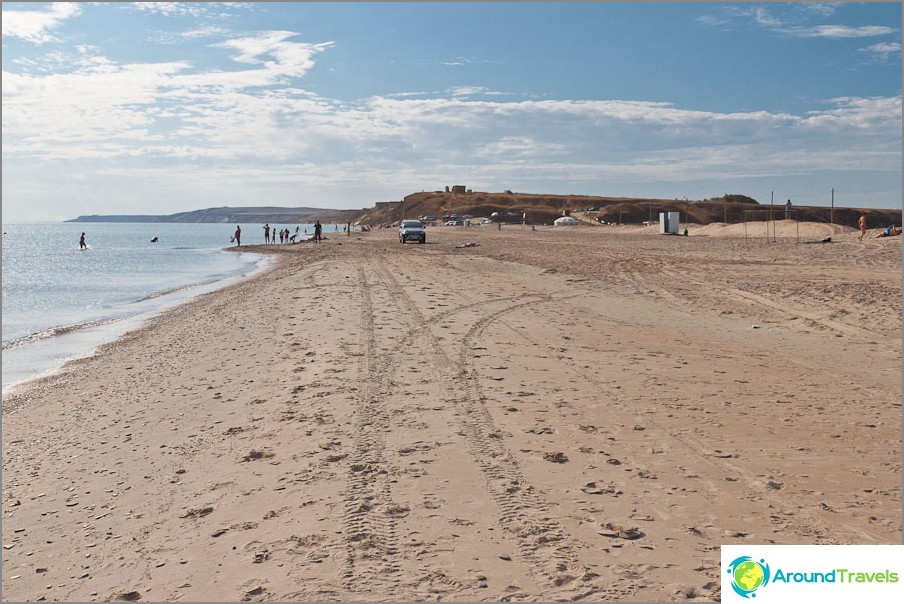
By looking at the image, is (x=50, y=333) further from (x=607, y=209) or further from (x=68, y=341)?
(x=607, y=209)

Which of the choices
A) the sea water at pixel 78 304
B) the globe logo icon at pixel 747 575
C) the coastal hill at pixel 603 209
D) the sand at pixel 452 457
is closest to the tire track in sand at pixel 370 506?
the sand at pixel 452 457

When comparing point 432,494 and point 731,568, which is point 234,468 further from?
point 731,568

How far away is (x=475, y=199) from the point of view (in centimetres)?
15762

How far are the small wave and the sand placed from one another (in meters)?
4.71

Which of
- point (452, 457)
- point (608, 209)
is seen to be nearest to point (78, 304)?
point (452, 457)

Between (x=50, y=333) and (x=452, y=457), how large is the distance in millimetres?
16362

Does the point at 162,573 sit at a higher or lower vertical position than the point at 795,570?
lower

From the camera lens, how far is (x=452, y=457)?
5.90 meters

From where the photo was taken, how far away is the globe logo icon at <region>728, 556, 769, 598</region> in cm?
369

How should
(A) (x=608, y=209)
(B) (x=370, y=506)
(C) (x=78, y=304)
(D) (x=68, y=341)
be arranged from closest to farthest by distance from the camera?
1. (B) (x=370, y=506)
2. (D) (x=68, y=341)
3. (C) (x=78, y=304)
4. (A) (x=608, y=209)

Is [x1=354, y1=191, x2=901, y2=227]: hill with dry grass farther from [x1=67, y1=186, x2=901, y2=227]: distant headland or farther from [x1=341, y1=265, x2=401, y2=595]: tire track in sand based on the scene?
[x1=341, y1=265, x2=401, y2=595]: tire track in sand

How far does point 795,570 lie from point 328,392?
18.0ft

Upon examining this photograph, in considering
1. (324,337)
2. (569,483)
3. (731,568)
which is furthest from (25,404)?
(731,568)

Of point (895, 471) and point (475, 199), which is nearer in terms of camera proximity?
point (895, 471)
